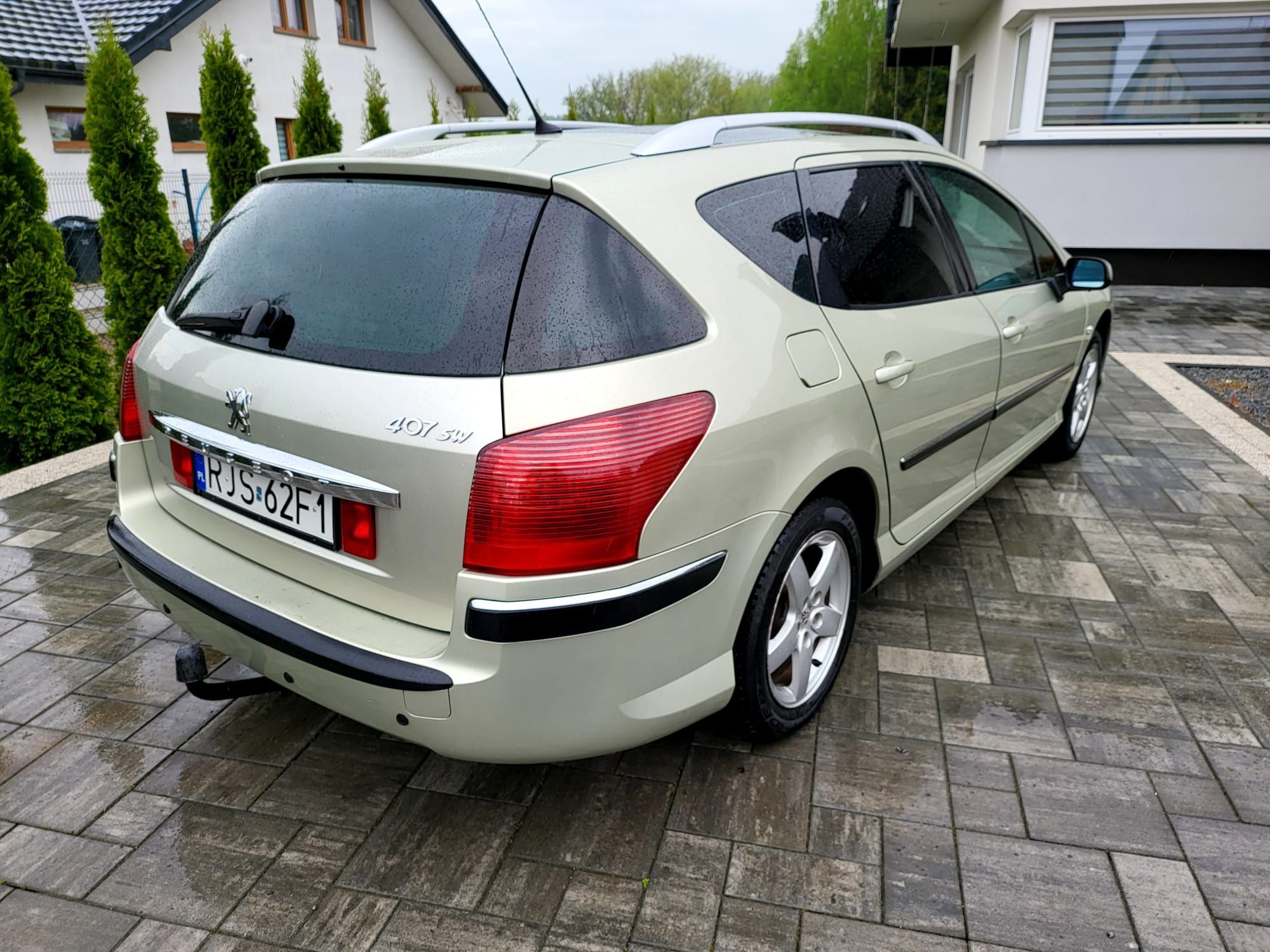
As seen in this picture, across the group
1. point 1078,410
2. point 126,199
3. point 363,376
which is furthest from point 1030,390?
point 126,199

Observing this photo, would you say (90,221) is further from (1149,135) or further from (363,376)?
(363,376)

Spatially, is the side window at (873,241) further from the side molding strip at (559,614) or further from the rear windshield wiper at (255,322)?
the rear windshield wiper at (255,322)

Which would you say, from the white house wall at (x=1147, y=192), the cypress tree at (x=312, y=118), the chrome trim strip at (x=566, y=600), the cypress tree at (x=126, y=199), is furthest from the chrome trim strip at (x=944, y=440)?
the white house wall at (x=1147, y=192)

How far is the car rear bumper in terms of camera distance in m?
1.91

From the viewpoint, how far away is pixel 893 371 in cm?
273

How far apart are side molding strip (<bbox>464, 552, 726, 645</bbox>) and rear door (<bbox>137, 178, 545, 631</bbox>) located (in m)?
0.12

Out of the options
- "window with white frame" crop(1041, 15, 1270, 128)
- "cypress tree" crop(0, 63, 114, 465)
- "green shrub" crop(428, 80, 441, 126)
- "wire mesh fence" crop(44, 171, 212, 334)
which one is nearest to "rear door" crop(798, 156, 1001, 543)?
"green shrub" crop(428, 80, 441, 126)

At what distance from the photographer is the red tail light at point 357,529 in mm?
2035

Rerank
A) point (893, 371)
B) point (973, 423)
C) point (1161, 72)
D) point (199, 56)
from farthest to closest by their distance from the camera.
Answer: point (199, 56) → point (1161, 72) → point (973, 423) → point (893, 371)

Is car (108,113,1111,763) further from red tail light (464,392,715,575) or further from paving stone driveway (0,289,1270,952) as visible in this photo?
paving stone driveway (0,289,1270,952)

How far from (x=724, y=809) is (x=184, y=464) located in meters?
1.65

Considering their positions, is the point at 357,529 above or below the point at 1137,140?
below

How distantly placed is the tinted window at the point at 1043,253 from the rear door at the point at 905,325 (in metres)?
0.93

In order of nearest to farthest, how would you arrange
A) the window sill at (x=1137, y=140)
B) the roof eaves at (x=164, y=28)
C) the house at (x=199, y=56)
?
the window sill at (x=1137, y=140)
the house at (x=199, y=56)
the roof eaves at (x=164, y=28)
